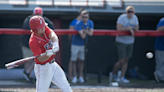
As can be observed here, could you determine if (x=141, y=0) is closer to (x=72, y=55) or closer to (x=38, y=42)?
(x=72, y=55)

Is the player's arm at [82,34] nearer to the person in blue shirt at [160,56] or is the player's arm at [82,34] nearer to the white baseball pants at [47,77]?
the person in blue shirt at [160,56]

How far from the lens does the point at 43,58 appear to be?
12.0 ft

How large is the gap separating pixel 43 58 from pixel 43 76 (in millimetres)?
284

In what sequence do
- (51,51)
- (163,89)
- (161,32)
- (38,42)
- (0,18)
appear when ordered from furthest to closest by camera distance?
(0,18) < (161,32) < (163,89) < (38,42) < (51,51)

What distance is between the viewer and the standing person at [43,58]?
3.63 meters

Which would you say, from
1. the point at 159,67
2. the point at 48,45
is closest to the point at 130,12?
the point at 159,67

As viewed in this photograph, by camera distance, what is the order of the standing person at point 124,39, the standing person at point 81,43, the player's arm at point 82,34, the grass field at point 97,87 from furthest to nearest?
the standing person at point 124,39
the standing person at point 81,43
the player's arm at point 82,34
the grass field at point 97,87

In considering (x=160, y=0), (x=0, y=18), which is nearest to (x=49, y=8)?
(x=0, y=18)

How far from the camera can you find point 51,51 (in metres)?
3.44

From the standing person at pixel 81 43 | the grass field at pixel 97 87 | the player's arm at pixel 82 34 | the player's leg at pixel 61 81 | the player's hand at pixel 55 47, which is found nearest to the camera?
the player's hand at pixel 55 47

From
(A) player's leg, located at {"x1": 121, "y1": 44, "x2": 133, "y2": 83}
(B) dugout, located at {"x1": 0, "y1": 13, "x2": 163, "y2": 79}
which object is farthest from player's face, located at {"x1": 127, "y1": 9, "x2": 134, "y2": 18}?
(B) dugout, located at {"x1": 0, "y1": 13, "x2": 163, "y2": 79}

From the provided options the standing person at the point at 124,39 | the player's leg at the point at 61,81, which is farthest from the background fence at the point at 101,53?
the player's leg at the point at 61,81

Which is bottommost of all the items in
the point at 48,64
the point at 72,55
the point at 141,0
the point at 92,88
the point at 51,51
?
the point at 92,88

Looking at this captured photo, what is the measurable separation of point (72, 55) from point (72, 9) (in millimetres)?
2269
